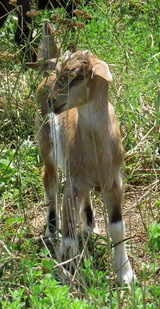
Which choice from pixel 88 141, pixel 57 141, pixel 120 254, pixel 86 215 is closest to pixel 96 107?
pixel 88 141

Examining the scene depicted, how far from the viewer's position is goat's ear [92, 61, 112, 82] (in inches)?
216

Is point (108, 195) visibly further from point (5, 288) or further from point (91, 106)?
point (5, 288)

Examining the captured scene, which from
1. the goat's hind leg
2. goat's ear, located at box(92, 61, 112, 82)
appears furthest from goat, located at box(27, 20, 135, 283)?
the goat's hind leg

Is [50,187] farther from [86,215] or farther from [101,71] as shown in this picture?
[101,71]

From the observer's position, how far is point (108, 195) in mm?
6039

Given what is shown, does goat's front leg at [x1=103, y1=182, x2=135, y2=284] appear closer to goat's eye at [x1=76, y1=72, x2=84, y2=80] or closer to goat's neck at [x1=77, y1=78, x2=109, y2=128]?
goat's neck at [x1=77, y1=78, x2=109, y2=128]

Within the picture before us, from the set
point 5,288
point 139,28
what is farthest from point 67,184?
point 139,28

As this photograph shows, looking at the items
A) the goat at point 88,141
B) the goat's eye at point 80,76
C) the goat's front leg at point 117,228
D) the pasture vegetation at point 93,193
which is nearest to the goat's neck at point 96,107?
the goat at point 88,141

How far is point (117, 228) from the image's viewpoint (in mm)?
6004

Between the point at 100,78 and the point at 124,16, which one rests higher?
the point at 124,16

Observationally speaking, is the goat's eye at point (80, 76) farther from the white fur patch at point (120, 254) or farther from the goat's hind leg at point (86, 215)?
the goat's hind leg at point (86, 215)

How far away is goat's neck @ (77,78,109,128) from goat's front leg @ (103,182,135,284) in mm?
453

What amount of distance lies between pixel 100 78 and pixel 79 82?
0.14 m

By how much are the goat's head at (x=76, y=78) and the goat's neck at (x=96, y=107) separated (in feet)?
0.10
